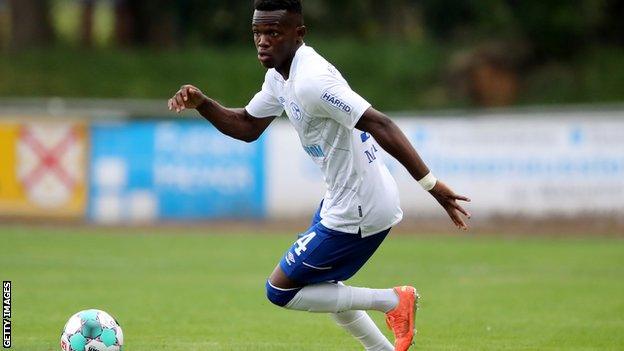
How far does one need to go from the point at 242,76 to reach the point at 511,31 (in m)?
8.40

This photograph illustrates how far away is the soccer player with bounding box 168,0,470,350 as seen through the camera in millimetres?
8109

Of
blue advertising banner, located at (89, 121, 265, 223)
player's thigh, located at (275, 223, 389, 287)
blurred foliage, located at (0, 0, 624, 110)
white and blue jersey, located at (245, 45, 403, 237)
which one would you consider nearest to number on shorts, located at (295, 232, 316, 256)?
player's thigh, located at (275, 223, 389, 287)

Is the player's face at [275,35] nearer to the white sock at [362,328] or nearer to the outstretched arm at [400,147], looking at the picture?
the outstretched arm at [400,147]

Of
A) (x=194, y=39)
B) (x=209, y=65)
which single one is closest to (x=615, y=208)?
(x=209, y=65)

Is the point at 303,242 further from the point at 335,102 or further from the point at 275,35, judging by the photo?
the point at 275,35

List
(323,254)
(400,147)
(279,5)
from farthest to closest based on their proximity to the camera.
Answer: (323,254) → (279,5) → (400,147)

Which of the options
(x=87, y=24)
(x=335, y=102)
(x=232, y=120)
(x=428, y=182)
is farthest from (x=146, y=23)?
(x=428, y=182)

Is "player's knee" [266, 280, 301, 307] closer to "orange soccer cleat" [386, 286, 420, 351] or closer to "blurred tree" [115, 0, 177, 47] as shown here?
"orange soccer cleat" [386, 286, 420, 351]

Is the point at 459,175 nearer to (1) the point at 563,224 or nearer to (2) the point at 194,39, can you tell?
(1) the point at 563,224

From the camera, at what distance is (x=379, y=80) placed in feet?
120

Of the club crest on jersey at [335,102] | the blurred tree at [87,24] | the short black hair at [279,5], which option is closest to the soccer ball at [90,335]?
the club crest on jersey at [335,102]

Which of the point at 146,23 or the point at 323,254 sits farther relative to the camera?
the point at 146,23

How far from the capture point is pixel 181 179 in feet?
84.5

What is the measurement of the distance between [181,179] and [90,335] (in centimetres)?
1694
